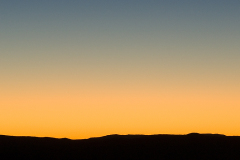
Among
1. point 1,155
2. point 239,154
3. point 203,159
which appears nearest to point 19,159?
point 1,155

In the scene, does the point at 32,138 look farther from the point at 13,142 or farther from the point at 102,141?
the point at 102,141

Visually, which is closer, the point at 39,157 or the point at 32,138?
the point at 39,157

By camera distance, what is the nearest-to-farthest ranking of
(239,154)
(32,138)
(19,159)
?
1. (19,159)
2. (239,154)
3. (32,138)

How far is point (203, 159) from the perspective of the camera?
28734mm

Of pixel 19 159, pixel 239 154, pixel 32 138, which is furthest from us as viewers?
pixel 32 138

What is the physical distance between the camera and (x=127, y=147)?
30.5m

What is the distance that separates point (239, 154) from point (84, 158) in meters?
10.0

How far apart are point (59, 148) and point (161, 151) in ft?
22.0

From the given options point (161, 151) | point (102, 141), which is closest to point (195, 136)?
point (161, 151)

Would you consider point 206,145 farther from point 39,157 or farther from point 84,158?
point 39,157

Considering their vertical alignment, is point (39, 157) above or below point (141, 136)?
below

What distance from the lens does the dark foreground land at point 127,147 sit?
94.5 ft

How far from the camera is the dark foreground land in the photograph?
2881cm

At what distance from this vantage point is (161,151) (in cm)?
3011
